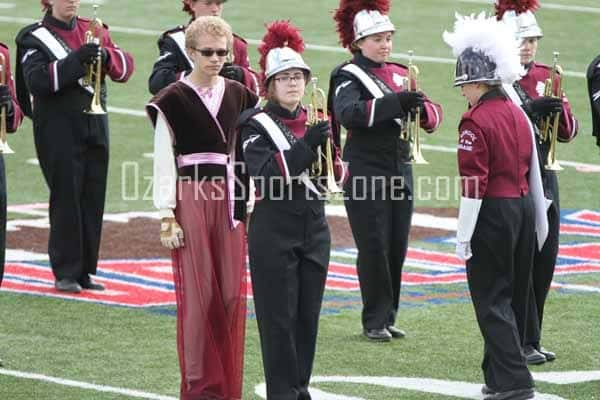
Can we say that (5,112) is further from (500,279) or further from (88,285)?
(500,279)

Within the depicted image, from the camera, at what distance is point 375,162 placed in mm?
10516

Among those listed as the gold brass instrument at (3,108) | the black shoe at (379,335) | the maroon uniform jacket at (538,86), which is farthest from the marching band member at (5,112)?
the maroon uniform jacket at (538,86)

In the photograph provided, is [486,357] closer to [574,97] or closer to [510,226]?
[510,226]

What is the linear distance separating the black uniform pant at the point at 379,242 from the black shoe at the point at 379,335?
0.03m

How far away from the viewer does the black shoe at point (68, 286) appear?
11.8 m

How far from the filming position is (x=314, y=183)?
8.61 metres

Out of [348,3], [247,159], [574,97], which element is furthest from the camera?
[574,97]

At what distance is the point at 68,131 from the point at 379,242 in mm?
2695

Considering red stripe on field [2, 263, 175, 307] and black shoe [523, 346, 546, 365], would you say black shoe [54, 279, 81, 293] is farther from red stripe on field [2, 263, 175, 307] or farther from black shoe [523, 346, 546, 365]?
black shoe [523, 346, 546, 365]

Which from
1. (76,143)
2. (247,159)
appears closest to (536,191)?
(247,159)

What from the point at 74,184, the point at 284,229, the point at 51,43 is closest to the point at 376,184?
the point at 284,229

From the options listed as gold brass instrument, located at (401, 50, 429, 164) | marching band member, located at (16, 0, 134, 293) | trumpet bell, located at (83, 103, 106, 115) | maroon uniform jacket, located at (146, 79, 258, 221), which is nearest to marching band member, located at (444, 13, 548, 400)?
maroon uniform jacket, located at (146, 79, 258, 221)

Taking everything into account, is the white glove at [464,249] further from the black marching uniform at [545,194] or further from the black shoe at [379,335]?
the black shoe at [379,335]

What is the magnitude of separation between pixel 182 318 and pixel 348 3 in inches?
110
